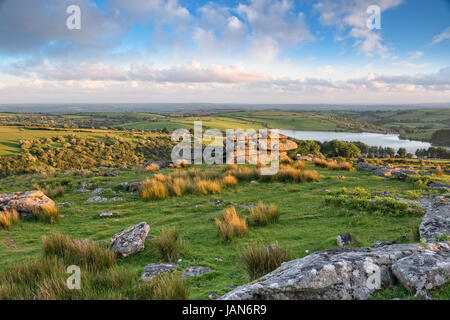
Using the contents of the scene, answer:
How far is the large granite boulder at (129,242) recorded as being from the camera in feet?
17.4

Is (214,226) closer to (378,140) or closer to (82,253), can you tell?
(82,253)

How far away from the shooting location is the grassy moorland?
4.62 meters

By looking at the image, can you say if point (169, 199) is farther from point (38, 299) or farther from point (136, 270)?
point (38, 299)

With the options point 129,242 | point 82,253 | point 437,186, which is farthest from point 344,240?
point 437,186

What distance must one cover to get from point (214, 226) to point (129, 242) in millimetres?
2568

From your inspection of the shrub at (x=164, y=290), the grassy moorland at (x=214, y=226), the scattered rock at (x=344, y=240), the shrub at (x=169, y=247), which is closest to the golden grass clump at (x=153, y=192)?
the grassy moorland at (x=214, y=226)

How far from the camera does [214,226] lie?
7.28 meters

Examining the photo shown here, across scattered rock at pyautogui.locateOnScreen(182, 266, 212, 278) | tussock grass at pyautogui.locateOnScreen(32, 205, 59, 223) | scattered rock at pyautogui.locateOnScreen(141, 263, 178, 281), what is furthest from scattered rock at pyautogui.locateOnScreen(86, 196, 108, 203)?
scattered rock at pyautogui.locateOnScreen(182, 266, 212, 278)

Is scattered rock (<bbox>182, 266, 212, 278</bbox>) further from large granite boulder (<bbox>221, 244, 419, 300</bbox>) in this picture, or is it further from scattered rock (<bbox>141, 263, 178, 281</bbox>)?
large granite boulder (<bbox>221, 244, 419, 300</bbox>)

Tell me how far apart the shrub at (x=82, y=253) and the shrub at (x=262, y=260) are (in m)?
2.59

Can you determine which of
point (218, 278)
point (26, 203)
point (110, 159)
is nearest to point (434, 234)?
point (218, 278)

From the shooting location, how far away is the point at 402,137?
9850cm

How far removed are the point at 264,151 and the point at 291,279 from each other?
20290 mm

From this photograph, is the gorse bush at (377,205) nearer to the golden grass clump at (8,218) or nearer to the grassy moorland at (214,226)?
the grassy moorland at (214,226)
